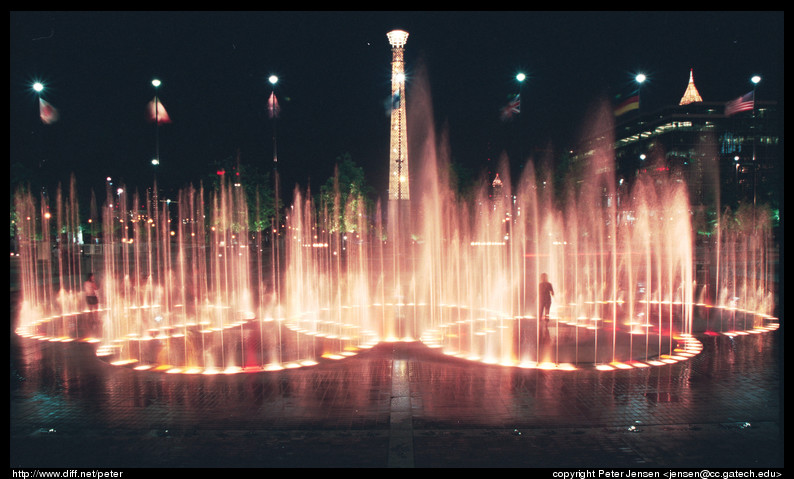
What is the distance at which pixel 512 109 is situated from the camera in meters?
21.9

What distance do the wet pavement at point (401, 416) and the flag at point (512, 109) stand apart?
14.7 metres

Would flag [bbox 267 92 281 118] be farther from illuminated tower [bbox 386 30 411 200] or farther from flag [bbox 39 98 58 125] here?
illuminated tower [bbox 386 30 411 200]

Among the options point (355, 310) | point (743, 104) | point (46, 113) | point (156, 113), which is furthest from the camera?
point (156, 113)

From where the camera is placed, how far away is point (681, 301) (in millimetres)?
17516

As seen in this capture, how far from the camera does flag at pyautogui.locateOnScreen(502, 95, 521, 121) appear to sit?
21734 mm

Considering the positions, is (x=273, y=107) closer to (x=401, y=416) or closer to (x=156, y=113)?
(x=156, y=113)

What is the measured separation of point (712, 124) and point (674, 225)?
3903 centimetres

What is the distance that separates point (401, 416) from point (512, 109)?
17961 millimetres

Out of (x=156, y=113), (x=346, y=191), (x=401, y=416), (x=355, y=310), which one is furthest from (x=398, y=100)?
(x=401, y=416)

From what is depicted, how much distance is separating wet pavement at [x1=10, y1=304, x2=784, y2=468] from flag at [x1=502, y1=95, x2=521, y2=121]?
14706 mm

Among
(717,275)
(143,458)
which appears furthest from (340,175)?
(143,458)

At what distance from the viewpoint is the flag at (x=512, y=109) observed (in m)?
21.7

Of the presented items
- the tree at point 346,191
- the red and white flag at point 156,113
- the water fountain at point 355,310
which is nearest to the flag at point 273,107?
the red and white flag at point 156,113

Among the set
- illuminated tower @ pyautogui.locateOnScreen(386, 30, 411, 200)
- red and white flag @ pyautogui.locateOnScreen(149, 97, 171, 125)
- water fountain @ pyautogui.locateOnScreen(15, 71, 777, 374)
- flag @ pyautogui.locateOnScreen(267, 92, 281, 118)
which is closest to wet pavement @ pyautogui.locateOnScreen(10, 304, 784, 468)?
water fountain @ pyautogui.locateOnScreen(15, 71, 777, 374)
